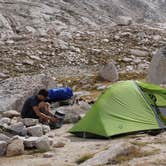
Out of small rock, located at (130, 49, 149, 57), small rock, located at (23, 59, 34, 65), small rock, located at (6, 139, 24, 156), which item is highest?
small rock, located at (6, 139, 24, 156)

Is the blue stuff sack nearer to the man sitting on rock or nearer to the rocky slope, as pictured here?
the man sitting on rock

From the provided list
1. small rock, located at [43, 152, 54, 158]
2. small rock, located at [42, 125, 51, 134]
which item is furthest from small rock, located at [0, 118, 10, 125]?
small rock, located at [43, 152, 54, 158]

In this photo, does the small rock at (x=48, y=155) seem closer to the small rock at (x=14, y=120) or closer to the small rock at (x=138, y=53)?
the small rock at (x=14, y=120)

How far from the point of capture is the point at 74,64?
4169 cm

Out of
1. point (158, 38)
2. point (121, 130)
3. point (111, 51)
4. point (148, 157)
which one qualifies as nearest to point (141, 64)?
point (111, 51)

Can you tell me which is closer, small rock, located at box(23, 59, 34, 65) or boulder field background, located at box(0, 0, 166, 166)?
boulder field background, located at box(0, 0, 166, 166)

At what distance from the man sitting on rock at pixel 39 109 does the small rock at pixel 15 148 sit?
415 cm

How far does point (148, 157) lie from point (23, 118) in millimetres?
7812

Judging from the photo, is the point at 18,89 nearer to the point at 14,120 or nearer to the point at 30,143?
the point at 14,120

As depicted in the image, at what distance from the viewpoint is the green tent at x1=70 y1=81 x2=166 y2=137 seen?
53.4 ft

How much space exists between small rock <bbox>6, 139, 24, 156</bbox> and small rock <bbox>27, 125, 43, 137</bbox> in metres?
1.95

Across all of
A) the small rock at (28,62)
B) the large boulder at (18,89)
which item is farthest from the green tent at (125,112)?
the small rock at (28,62)

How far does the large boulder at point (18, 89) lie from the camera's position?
21.6 m

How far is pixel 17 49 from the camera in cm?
4291
